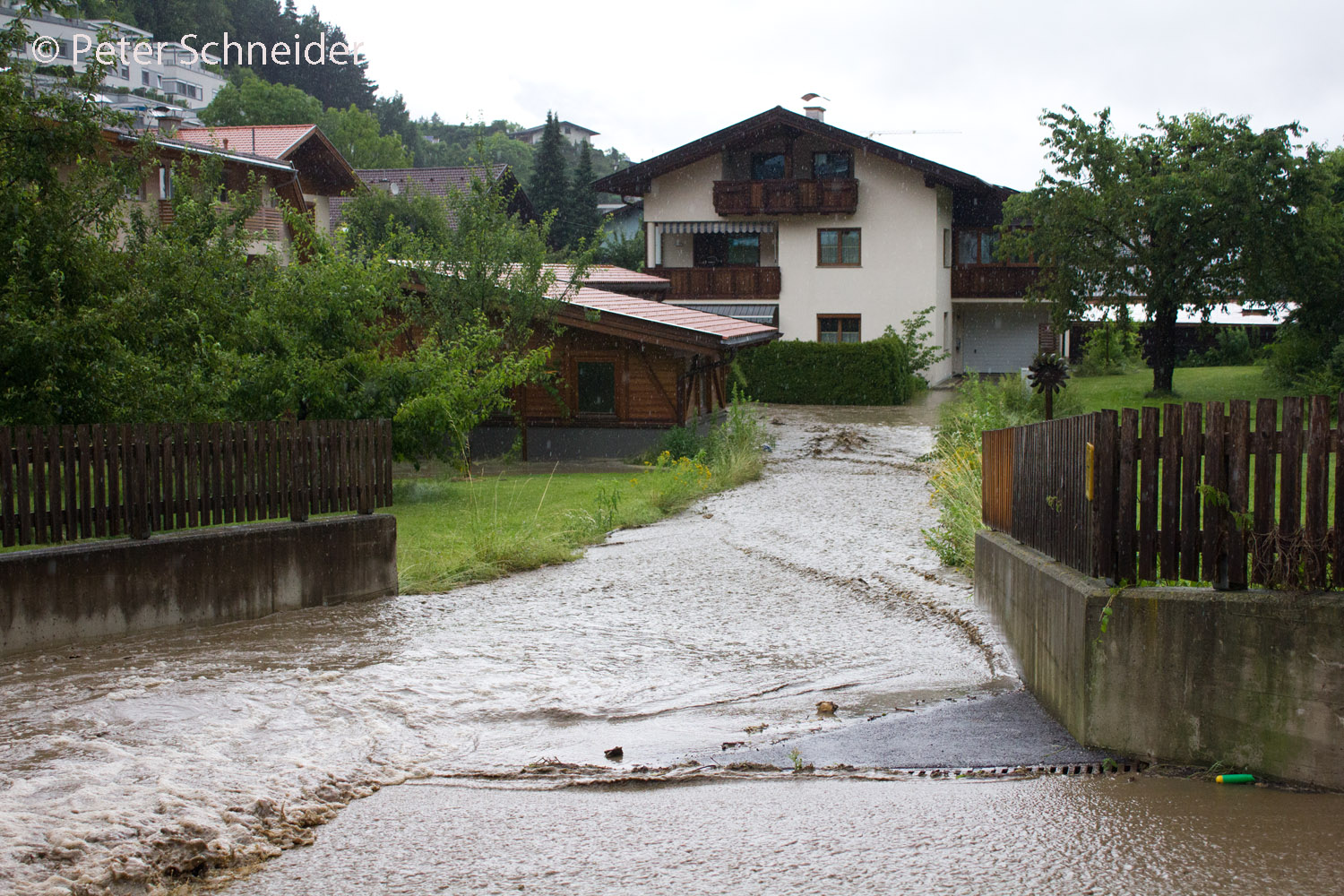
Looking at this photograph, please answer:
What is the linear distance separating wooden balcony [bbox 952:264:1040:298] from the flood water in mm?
32737

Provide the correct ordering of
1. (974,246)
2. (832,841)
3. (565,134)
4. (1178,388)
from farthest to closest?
(565,134) → (974,246) → (1178,388) → (832,841)

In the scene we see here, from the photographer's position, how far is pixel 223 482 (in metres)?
9.72

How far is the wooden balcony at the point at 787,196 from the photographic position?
129 ft

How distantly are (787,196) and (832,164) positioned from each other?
2.36 metres

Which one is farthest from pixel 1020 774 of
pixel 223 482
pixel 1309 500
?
pixel 223 482

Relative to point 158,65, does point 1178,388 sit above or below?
below

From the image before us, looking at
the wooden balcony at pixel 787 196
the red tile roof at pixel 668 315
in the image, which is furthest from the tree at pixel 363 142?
the red tile roof at pixel 668 315

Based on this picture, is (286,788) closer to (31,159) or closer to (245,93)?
(31,159)

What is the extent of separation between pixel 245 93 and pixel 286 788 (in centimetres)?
7647

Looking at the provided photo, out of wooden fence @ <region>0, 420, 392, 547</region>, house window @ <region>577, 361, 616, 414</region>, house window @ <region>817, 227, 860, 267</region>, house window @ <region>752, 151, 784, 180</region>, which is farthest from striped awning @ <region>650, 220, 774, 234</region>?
wooden fence @ <region>0, 420, 392, 547</region>

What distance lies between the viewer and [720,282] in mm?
41156

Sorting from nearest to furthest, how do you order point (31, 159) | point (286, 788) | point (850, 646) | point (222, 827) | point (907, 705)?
point (222, 827) → point (286, 788) → point (907, 705) → point (850, 646) → point (31, 159)

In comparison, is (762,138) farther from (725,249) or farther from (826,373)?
(826,373)

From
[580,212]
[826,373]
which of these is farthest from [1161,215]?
[580,212]
